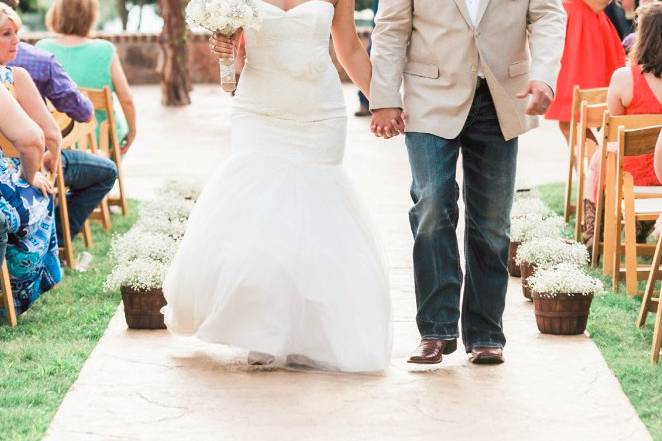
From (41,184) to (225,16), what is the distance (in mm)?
1916

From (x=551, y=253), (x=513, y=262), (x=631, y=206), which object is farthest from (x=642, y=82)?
(x=551, y=253)

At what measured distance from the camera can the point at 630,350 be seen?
6.02 meters

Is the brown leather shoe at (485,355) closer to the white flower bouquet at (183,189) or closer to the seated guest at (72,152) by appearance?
the seated guest at (72,152)

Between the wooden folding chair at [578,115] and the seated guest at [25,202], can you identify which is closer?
the seated guest at [25,202]

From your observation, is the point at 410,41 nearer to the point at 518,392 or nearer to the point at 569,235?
the point at 518,392

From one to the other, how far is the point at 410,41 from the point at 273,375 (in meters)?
1.52

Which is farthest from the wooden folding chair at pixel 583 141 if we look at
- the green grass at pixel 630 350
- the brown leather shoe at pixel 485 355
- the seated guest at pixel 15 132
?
the seated guest at pixel 15 132

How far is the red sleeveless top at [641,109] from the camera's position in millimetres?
7675

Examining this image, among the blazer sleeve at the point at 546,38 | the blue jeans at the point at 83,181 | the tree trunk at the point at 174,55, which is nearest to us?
the blazer sleeve at the point at 546,38

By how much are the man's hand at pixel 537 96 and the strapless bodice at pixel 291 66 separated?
3.28 ft

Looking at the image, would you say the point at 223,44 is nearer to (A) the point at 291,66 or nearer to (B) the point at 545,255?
(A) the point at 291,66

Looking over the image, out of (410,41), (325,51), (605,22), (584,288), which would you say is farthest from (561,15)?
(605,22)

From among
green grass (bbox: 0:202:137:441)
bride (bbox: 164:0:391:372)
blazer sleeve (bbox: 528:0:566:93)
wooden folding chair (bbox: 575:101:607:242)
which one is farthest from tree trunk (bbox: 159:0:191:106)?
→ blazer sleeve (bbox: 528:0:566:93)

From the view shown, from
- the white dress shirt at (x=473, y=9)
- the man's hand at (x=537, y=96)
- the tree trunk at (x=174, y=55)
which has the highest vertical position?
the white dress shirt at (x=473, y=9)
